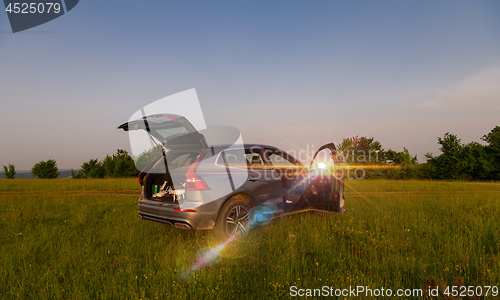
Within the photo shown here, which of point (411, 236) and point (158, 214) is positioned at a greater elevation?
point (158, 214)

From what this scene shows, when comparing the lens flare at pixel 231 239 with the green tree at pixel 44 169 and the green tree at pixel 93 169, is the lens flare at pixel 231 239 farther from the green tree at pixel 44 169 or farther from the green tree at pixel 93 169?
the green tree at pixel 44 169

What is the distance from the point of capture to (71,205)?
874 cm

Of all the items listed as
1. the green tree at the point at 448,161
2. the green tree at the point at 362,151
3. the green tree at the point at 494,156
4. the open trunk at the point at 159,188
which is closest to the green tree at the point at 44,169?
the green tree at the point at 362,151

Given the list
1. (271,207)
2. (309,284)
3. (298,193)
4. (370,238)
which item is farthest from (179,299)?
(298,193)

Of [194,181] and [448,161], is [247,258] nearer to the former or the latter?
[194,181]

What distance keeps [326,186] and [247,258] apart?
123 inches

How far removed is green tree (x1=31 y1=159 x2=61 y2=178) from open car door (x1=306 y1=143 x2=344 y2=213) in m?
48.7

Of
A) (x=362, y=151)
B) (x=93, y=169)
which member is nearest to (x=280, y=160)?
(x=362, y=151)

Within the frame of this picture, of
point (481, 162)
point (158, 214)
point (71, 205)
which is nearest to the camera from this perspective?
point (158, 214)

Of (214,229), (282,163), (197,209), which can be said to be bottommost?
(214,229)

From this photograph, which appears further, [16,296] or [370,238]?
[370,238]

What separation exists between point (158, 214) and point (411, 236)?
4522 millimetres

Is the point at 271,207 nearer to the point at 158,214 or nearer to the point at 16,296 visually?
the point at 158,214

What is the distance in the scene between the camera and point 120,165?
36.7m
